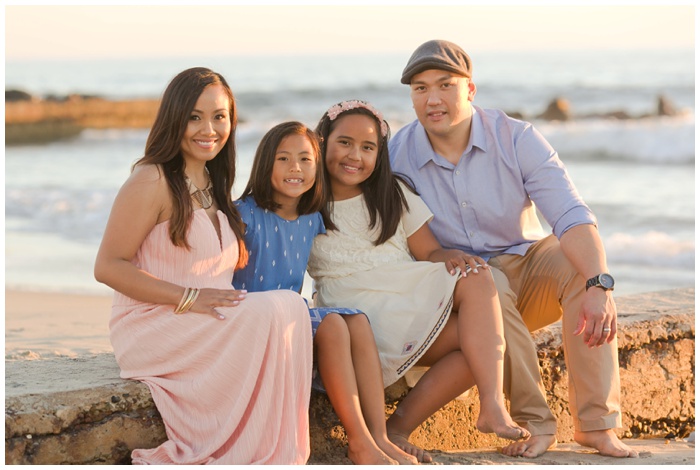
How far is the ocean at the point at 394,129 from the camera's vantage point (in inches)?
330

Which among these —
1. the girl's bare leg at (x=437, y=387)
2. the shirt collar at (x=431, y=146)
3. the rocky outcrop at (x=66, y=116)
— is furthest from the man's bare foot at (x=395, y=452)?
the rocky outcrop at (x=66, y=116)

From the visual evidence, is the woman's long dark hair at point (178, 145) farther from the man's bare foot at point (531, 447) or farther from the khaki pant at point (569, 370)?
the man's bare foot at point (531, 447)

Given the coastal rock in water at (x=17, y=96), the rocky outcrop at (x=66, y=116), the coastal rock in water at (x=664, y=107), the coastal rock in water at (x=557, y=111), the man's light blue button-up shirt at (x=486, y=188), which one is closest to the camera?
the man's light blue button-up shirt at (x=486, y=188)

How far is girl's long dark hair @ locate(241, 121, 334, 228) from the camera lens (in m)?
3.78

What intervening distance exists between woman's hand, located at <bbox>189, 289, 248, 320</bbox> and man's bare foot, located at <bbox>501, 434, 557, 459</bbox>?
1.17 metres

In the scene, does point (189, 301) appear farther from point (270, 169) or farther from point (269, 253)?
point (270, 169)

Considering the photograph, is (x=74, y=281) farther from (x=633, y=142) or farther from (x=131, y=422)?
(x=633, y=142)

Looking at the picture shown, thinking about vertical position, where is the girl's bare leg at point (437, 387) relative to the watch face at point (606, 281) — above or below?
below

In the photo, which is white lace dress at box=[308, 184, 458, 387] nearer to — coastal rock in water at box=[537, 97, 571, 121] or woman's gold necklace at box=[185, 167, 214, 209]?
woman's gold necklace at box=[185, 167, 214, 209]

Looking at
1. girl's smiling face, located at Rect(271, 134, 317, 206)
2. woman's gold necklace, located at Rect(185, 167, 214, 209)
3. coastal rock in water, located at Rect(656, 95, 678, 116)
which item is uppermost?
coastal rock in water, located at Rect(656, 95, 678, 116)

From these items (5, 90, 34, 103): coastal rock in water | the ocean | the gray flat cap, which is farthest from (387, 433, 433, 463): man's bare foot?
(5, 90, 34, 103): coastal rock in water

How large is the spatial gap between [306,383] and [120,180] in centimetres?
995

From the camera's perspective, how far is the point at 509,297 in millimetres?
3824

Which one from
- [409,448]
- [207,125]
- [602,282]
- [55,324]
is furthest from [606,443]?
[55,324]
